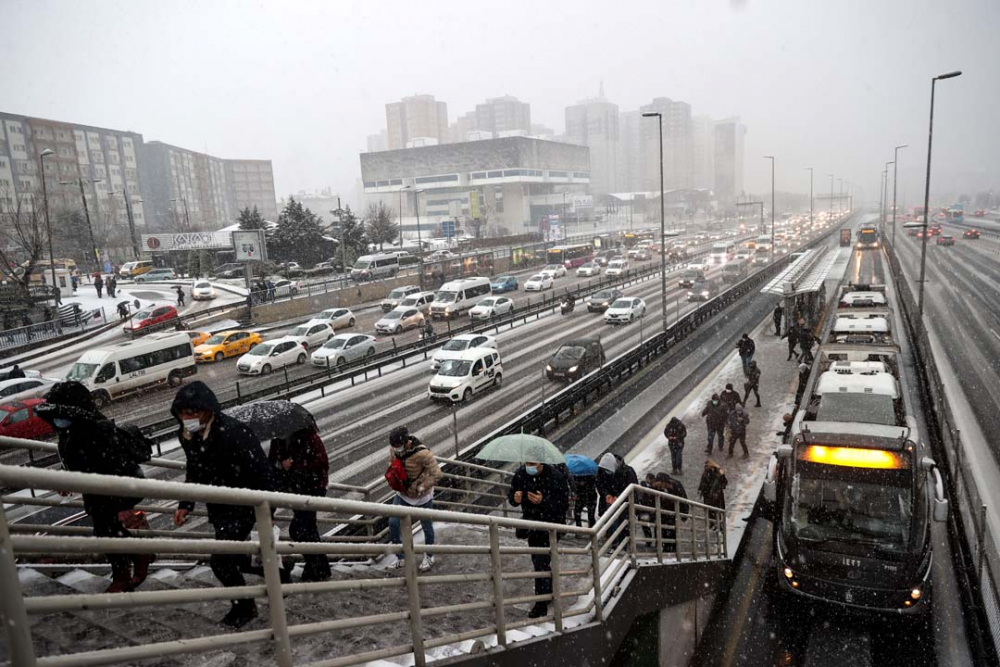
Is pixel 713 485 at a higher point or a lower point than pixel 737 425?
higher

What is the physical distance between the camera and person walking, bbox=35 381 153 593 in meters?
3.77

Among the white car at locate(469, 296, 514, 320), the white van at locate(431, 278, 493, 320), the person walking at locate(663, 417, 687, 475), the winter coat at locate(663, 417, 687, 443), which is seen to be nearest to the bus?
the white van at locate(431, 278, 493, 320)

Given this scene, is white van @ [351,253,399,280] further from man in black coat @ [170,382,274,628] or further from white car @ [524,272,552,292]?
man in black coat @ [170,382,274,628]

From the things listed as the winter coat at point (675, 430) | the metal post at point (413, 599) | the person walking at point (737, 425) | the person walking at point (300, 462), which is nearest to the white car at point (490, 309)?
the person walking at point (737, 425)

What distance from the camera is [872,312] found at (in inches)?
752

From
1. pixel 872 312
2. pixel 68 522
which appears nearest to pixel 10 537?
pixel 68 522

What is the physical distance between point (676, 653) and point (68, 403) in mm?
7082

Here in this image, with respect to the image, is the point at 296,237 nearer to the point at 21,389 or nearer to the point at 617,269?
the point at 617,269

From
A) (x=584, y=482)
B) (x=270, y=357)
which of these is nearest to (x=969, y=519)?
(x=584, y=482)

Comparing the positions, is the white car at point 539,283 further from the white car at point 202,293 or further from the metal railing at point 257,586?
the metal railing at point 257,586

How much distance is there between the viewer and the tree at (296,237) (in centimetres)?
6178

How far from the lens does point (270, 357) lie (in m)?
26.3

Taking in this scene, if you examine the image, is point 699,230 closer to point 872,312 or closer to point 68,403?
point 872,312

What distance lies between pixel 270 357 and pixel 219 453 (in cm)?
2379
